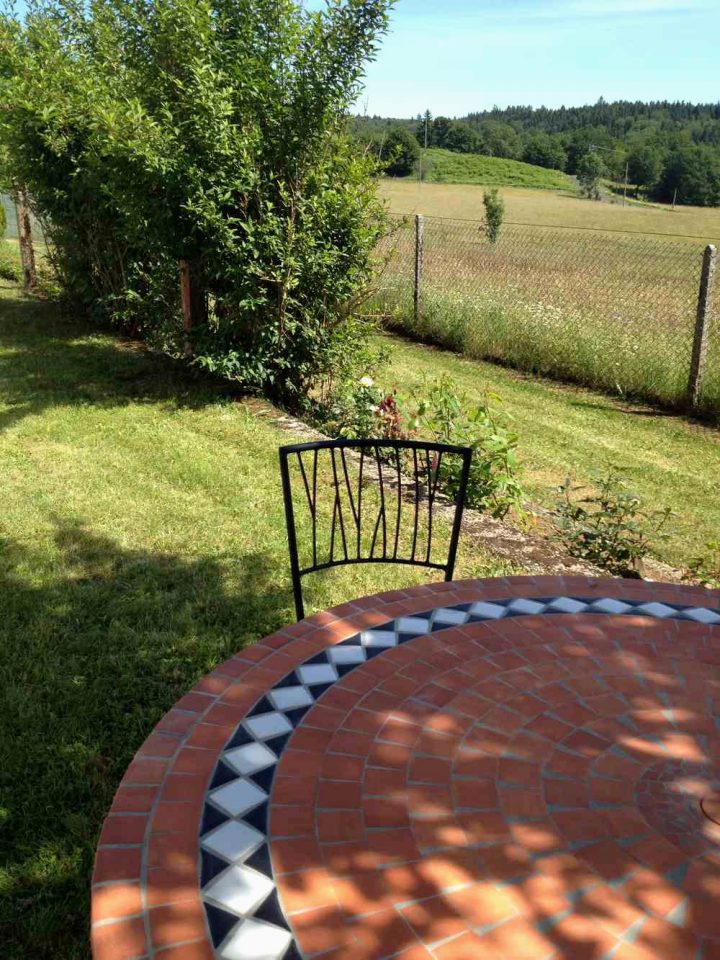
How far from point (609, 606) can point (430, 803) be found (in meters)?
1.05

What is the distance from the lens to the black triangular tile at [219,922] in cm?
122

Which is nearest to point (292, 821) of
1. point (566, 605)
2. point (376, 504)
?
point (566, 605)

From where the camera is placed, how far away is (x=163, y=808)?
1498 mm

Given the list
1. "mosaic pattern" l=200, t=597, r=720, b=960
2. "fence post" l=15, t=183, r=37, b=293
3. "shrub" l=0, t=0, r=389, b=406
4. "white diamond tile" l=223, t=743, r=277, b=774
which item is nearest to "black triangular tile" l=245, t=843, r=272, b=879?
"mosaic pattern" l=200, t=597, r=720, b=960

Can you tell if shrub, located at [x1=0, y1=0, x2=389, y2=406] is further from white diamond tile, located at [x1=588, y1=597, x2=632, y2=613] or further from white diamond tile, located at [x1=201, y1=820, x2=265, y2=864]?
white diamond tile, located at [x1=201, y1=820, x2=265, y2=864]

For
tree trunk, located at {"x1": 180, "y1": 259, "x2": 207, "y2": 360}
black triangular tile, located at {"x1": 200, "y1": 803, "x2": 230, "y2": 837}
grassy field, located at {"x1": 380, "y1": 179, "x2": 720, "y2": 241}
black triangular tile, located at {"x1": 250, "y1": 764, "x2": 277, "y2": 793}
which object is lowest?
black triangular tile, located at {"x1": 200, "y1": 803, "x2": 230, "y2": 837}

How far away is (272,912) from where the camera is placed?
4.12ft

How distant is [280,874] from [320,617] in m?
0.96

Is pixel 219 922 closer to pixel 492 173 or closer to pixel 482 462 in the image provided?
pixel 482 462

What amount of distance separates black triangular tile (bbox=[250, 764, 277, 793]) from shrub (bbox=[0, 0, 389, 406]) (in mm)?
4655

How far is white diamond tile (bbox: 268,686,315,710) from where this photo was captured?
1798mm

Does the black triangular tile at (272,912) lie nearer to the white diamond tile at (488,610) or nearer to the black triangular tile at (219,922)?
the black triangular tile at (219,922)

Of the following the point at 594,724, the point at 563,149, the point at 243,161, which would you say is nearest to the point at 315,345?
the point at 243,161

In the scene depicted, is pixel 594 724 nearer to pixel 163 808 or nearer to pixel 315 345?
pixel 163 808
